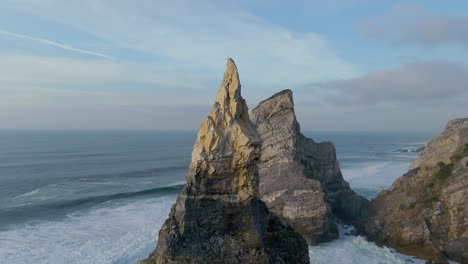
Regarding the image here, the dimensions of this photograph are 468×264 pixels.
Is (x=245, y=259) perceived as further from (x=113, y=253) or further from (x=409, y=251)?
(x=409, y=251)

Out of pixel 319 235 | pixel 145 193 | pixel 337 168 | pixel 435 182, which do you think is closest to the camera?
pixel 319 235

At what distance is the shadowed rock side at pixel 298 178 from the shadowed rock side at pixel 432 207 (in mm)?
3636

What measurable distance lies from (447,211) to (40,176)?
6222 cm

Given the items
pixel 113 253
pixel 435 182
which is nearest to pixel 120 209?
pixel 113 253

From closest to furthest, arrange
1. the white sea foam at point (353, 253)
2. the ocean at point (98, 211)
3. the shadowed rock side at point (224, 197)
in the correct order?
the shadowed rock side at point (224, 197) → the white sea foam at point (353, 253) → the ocean at point (98, 211)

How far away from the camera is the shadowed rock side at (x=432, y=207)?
106 feet

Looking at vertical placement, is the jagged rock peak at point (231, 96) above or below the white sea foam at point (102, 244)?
above

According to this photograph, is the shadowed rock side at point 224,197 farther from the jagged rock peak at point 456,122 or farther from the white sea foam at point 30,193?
the white sea foam at point 30,193

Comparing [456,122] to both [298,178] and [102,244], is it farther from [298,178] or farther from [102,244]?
[102,244]

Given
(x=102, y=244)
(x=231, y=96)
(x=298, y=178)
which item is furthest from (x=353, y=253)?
(x=231, y=96)

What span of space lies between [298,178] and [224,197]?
68.8 ft

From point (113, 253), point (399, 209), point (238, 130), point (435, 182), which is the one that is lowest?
point (113, 253)

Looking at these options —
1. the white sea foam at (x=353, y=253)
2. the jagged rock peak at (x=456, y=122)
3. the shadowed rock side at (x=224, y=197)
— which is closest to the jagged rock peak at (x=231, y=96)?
the shadowed rock side at (x=224, y=197)

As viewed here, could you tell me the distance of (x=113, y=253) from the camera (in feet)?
106
